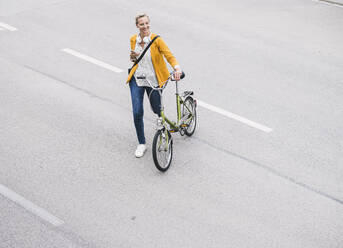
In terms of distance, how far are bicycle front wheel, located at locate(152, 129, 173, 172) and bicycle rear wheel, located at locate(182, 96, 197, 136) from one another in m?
0.62

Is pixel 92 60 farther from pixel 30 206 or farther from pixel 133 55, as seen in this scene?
pixel 30 206

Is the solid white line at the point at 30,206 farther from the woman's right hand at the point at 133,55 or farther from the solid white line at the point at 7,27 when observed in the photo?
the solid white line at the point at 7,27

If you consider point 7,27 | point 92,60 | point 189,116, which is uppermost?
point 189,116

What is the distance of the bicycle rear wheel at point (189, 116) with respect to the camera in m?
7.60

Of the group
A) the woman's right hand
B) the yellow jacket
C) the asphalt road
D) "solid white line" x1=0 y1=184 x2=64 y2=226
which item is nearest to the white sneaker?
the asphalt road

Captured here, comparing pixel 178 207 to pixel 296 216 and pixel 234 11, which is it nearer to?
pixel 296 216

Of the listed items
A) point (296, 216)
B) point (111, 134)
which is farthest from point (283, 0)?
point (296, 216)

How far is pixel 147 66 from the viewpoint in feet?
22.5

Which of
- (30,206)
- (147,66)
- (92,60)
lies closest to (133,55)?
(147,66)

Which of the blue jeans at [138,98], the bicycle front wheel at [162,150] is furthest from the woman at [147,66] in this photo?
the bicycle front wheel at [162,150]

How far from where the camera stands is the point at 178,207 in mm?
6473

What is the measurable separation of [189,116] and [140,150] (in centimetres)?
90

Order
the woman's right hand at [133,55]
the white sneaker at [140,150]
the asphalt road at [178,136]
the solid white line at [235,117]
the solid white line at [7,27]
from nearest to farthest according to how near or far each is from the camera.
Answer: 1. the asphalt road at [178,136]
2. the woman's right hand at [133,55]
3. the white sneaker at [140,150]
4. the solid white line at [235,117]
5. the solid white line at [7,27]

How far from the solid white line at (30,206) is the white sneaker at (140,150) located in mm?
1665
